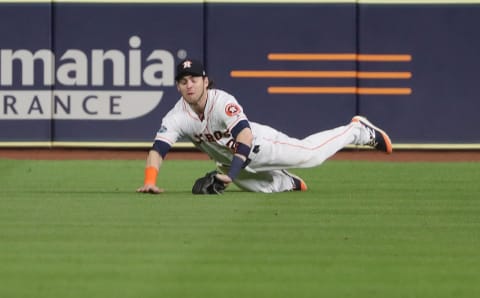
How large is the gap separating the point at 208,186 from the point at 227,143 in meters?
0.41

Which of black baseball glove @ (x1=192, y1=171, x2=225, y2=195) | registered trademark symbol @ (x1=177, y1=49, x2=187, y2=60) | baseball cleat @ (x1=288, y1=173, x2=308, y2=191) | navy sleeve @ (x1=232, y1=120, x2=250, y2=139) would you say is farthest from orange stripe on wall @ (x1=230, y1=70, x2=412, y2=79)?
navy sleeve @ (x1=232, y1=120, x2=250, y2=139)

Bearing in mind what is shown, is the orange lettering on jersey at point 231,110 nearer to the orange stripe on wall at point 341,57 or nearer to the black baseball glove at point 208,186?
the black baseball glove at point 208,186

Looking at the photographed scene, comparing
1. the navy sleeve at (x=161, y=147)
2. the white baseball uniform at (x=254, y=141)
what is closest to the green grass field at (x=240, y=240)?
the white baseball uniform at (x=254, y=141)

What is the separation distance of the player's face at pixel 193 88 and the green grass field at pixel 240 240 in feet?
2.71

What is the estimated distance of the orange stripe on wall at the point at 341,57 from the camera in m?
18.2

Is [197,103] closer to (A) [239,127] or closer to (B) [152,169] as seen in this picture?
(A) [239,127]

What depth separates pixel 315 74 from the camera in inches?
720

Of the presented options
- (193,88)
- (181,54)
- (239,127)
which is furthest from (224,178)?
(181,54)

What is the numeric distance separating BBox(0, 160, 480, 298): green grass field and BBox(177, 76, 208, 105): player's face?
82 centimetres

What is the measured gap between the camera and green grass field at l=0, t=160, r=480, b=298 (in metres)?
7.25

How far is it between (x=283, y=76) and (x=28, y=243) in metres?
9.75

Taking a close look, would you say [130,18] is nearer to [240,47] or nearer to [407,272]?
[240,47]

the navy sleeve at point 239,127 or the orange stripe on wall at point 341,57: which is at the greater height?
the orange stripe on wall at point 341,57

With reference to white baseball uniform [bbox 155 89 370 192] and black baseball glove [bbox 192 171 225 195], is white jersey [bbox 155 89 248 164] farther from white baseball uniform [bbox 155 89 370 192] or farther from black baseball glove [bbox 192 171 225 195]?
black baseball glove [bbox 192 171 225 195]
